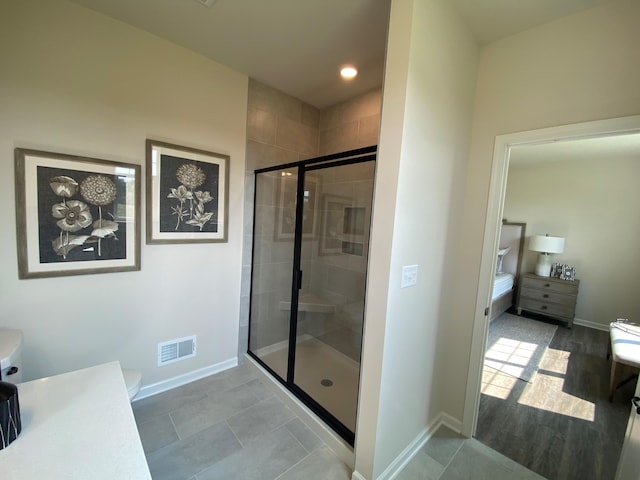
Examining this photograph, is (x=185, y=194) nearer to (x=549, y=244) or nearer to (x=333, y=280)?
(x=333, y=280)

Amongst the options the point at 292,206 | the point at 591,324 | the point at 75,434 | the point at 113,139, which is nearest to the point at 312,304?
the point at 292,206

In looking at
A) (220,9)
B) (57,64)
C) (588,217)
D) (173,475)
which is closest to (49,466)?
(173,475)

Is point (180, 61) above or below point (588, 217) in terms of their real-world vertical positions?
above

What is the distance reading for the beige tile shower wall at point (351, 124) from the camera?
2.57 meters

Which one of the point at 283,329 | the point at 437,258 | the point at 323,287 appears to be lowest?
the point at 283,329

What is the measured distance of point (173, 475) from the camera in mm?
1526

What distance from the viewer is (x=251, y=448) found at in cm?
174

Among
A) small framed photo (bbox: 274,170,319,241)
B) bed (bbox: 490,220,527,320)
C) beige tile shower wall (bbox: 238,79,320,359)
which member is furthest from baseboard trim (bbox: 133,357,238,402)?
bed (bbox: 490,220,527,320)

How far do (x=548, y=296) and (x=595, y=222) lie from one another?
135 cm

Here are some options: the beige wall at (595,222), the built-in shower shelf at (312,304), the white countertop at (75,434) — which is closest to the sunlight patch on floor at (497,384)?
the built-in shower shelf at (312,304)

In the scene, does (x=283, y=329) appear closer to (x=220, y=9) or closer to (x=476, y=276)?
(x=476, y=276)

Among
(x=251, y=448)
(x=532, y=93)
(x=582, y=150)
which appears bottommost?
(x=251, y=448)

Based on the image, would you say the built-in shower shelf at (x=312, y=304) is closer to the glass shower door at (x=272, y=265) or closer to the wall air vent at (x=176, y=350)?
the glass shower door at (x=272, y=265)

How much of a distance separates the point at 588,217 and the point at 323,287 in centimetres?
452
